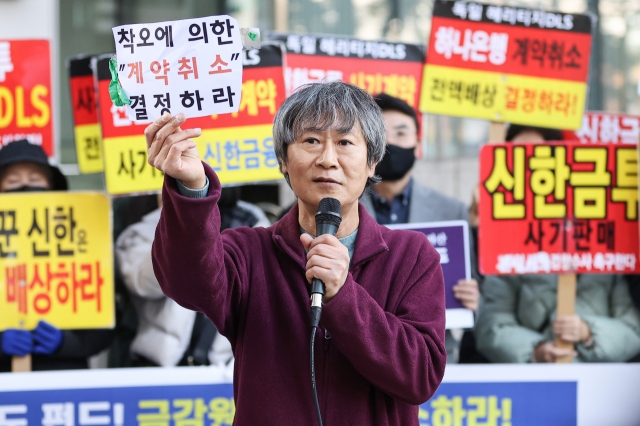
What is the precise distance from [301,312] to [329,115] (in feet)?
1.57

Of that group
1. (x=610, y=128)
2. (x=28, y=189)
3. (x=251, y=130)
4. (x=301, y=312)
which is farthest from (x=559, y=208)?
(x=28, y=189)

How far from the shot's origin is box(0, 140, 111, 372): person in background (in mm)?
3828

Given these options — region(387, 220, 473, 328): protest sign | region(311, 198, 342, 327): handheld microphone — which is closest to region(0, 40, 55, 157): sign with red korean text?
region(387, 220, 473, 328): protest sign

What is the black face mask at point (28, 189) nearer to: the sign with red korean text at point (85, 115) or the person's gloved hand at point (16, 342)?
the sign with red korean text at point (85, 115)

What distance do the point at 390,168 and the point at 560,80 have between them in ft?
3.46

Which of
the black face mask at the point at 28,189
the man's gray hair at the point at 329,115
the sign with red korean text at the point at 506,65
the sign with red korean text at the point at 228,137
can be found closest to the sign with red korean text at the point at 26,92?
the black face mask at the point at 28,189

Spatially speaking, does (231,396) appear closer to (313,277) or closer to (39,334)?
(39,334)

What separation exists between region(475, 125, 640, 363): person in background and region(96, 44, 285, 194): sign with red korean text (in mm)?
1247

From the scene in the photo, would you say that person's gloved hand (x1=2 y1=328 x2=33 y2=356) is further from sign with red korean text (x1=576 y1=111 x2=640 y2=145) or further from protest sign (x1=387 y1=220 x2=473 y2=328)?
sign with red korean text (x1=576 y1=111 x2=640 y2=145)

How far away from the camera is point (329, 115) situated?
6.66 ft

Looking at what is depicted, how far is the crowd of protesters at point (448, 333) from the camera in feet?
12.9

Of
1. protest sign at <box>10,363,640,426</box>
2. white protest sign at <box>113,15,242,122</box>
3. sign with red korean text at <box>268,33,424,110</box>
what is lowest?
protest sign at <box>10,363,640,426</box>

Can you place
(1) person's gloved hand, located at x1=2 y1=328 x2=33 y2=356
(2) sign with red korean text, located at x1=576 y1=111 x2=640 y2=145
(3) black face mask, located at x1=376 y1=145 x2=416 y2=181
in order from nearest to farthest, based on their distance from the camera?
(1) person's gloved hand, located at x1=2 y1=328 x2=33 y2=356, (3) black face mask, located at x1=376 y1=145 x2=416 y2=181, (2) sign with red korean text, located at x1=576 y1=111 x2=640 y2=145

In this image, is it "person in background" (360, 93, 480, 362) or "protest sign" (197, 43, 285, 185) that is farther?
"person in background" (360, 93, 480, 362)
